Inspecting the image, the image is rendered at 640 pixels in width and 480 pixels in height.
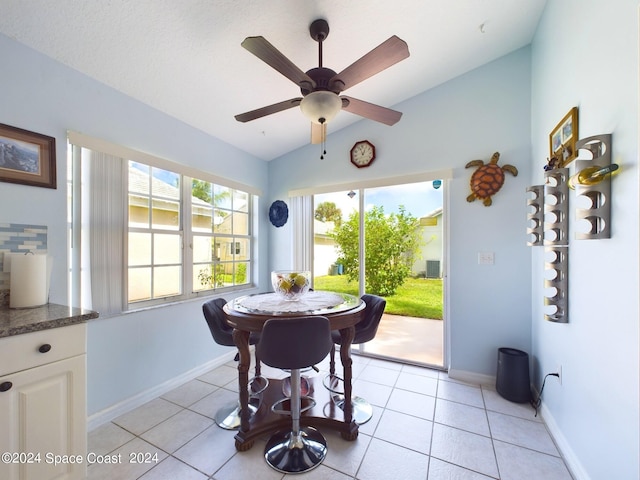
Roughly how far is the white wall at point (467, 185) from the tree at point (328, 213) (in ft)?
2.72

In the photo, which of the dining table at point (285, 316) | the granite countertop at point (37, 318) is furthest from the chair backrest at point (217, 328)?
the granite countertop at point (37, 318)

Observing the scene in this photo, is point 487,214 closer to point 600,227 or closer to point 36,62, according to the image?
point 600,227

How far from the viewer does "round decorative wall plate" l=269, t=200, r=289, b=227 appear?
3646 mm

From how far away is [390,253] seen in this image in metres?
3.63

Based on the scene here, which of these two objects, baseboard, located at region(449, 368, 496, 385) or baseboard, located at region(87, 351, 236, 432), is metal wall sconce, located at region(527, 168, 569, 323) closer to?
baseboard, located at region(449, 368, 496, 385)

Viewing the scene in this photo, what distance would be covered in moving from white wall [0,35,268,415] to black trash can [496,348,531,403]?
2.84m

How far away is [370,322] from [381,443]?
2.61ft

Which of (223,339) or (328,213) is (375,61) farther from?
(328,213)

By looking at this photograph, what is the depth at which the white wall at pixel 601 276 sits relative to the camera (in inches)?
43.7

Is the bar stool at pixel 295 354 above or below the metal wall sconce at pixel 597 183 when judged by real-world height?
below

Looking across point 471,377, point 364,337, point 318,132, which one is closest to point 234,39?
point 318,132

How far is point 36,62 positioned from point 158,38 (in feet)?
2.50

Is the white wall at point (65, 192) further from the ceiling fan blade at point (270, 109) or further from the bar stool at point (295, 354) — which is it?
the bar stool at point (295, 354)

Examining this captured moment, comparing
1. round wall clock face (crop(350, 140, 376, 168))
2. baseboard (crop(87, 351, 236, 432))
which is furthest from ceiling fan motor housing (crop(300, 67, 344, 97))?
baseboard (crop(87, 351, 236, 432))
